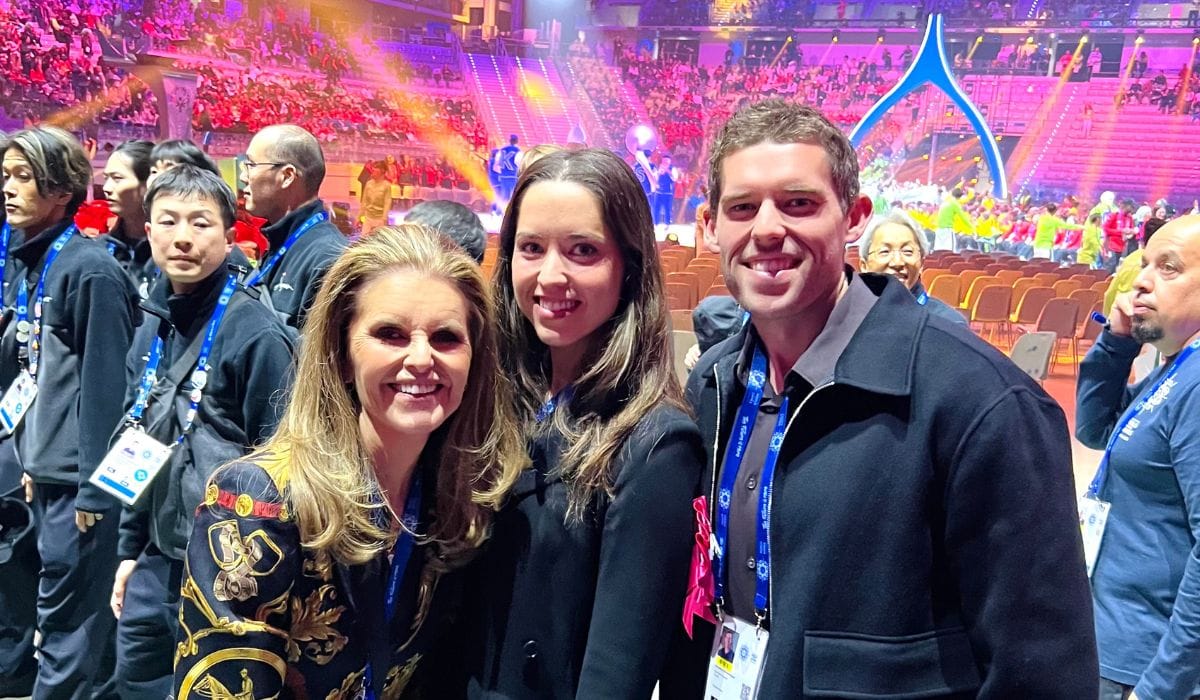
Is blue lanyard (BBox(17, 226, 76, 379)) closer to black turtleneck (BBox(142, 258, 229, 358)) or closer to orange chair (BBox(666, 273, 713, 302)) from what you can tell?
black turtleneck (BBox(142, 258, 229, 358))

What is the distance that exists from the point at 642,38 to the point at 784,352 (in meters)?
23.2

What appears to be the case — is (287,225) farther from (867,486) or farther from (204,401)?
(867,486)

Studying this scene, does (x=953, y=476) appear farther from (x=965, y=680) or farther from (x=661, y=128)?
(x=661, y=128)

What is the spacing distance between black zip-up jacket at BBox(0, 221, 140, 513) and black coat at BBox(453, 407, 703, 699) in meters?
1.93

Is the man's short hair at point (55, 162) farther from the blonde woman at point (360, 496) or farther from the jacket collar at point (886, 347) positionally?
the jacket collar at point (886, 347)

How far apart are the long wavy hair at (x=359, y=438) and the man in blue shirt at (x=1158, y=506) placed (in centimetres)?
141

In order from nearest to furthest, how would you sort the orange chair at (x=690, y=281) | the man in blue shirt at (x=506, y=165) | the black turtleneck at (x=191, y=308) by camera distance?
the black turtleneck at (x=191, y=308) → the orange chair at (x=690, y=281) → the man in blue shirt at (x=506, y=165)

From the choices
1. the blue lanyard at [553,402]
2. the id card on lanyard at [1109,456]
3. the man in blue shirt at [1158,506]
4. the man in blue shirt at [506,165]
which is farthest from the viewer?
the man in blue shirt at [506,165]

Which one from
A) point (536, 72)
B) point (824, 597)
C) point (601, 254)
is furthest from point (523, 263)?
point (536, 72)

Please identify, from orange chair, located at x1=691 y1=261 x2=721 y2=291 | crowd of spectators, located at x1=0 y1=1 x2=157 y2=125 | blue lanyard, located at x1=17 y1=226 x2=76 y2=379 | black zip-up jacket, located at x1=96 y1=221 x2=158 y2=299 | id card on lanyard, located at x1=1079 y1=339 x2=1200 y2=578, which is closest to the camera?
id card on lanyard, located at x1=1079 y1=339 x2=1200 y2=578

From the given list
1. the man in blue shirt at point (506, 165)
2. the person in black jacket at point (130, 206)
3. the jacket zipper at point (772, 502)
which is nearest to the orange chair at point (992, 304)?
the person in black jacket at point (130, 206)

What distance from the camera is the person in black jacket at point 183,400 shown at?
2273 mm

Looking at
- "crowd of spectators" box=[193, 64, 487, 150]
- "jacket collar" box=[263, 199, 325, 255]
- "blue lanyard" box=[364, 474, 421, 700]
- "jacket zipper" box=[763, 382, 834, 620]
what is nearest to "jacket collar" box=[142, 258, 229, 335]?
"jacket collar" box=[263, 199, 325, 255]

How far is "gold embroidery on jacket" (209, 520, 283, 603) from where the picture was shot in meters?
1.15
